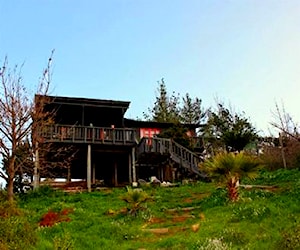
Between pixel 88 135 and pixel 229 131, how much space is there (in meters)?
12.1

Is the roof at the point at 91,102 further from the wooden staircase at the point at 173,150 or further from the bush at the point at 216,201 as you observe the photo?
the bush at the point at 216,201

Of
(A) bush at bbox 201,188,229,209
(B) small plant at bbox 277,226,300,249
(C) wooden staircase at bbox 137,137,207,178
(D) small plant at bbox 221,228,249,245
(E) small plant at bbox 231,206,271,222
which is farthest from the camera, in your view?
(C) wooden staircase at bbox 137,137,207,178

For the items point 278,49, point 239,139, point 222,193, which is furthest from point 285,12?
point 239,139

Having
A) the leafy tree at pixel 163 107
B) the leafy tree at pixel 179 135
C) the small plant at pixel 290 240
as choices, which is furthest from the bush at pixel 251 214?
the leafy tree at pixel 163 107

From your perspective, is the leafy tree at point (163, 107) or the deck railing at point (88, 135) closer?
the deck railing at point (88, 135)

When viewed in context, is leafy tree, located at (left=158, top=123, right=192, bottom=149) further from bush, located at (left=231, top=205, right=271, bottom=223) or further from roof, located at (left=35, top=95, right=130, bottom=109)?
bush, located at (left=231, top=205, right=271, bottom=223)

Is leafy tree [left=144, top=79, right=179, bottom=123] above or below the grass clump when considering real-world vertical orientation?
above

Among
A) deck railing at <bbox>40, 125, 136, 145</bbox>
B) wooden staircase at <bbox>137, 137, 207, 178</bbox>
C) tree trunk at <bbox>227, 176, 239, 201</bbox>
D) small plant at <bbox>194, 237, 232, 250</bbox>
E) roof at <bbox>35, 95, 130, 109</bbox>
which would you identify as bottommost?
small plant at <bbox>194, 237, 232, 250</bbox>

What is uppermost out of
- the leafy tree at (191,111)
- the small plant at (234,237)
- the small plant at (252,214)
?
the leafy tree at (191,111)

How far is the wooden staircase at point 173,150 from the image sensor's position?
29938 millimetres

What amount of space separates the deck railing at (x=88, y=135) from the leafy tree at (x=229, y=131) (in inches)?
343

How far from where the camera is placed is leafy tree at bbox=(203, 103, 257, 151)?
3403cm

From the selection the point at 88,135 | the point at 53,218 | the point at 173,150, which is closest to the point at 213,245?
the point at 53,218

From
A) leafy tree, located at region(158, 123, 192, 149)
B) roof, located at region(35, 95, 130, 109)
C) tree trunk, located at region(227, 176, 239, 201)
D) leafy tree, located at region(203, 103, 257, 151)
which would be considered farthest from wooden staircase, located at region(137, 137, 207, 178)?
tree trunk, located at region(227, 176, 239, 201)
